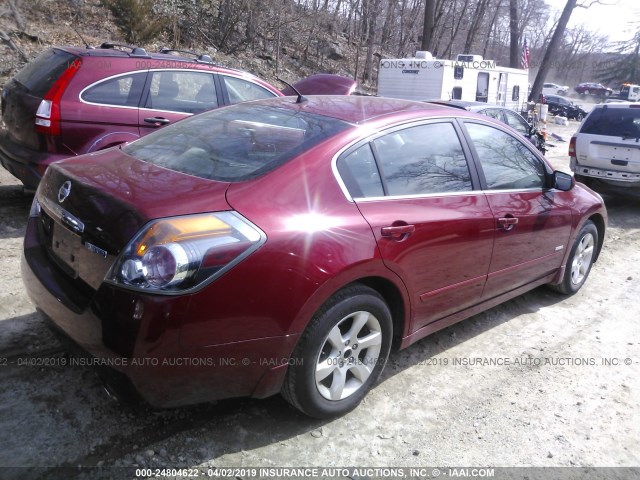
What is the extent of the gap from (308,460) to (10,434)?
1.46 metres

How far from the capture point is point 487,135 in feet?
13.0

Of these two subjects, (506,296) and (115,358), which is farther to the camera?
(506,296)

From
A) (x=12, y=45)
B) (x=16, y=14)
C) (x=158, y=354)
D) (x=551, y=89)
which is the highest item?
(x=16, y=14)

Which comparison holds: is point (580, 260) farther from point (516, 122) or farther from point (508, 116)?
point (516, 122)

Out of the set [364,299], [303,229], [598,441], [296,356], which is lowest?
[598,441]

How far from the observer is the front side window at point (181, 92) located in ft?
19.1

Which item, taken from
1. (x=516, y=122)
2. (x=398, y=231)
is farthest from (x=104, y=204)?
(x=516, y=122)

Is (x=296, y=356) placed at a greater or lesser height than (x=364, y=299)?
lesser

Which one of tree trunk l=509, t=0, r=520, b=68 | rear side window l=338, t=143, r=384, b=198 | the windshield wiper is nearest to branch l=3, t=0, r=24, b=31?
rear side window l=338, t=143, r=384, b=198

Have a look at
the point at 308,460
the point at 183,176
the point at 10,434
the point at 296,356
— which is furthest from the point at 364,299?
the point at 10,434

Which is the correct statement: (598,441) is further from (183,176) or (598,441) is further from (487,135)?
(183,176)

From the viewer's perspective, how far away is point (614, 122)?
8766mm

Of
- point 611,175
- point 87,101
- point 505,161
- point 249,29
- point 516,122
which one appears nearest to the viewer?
point 505,161

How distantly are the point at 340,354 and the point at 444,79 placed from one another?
46.6ft
